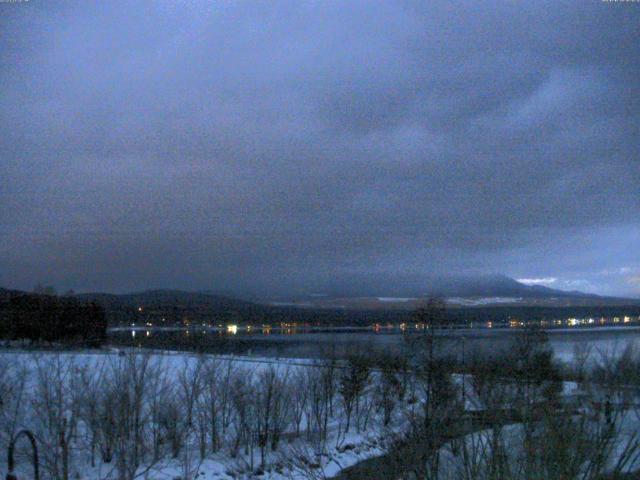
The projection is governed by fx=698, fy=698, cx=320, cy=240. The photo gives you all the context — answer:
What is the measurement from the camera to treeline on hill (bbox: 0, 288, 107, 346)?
7612cm

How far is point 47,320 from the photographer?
257ft

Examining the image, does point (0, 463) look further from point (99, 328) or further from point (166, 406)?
point (99, 328)

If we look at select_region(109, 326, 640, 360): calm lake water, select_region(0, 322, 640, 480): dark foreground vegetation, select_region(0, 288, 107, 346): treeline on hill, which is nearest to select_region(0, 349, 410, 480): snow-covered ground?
select_region(0, 322, 640, 480): dark foreground vegetation

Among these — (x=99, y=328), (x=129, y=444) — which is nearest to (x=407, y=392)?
(x=129, y=444)

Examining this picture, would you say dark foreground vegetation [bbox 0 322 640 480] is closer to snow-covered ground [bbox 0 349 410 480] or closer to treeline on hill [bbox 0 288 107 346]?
snow-covered ground [bbox 0 349 410 480]

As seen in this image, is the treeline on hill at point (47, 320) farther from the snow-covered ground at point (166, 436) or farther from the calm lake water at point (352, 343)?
the snow-covered ground at point (166, 436)

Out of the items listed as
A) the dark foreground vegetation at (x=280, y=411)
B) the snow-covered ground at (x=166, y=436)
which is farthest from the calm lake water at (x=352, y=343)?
the snow-covered ground at (x=166, y=436)

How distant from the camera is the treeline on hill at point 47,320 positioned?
76.1 m

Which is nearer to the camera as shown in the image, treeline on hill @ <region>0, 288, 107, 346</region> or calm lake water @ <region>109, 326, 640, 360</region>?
calm lake water @ <region>109, 326, 640, 360</region>

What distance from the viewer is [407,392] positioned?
4531 centimetres

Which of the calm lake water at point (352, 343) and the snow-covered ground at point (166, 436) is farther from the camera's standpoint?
the calm lake water at point (352, 343)

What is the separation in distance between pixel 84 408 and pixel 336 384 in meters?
17.5

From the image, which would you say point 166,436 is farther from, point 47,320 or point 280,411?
point 47,320

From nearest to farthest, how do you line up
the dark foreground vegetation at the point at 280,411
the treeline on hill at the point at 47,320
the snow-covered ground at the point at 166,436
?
the dark foreground vegetation at the point at 280,411, the snow-covered ground at the point at 166,436, the treeline on hill at the point at 47,320
